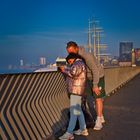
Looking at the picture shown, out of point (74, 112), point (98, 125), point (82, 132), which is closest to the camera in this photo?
point (74, 112)

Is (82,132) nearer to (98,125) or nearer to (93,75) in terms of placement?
(98,125)

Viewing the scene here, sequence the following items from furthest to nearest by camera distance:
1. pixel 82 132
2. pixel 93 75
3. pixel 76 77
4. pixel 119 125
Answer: pixel 119 125 < pixel 93 75 < pixel 82 132 < pixel 76 77

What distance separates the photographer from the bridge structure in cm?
628

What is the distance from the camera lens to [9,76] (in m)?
6.21

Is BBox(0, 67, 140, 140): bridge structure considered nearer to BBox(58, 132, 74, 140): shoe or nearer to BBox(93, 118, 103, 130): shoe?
BBox(58, 132, 74, 140): shoe

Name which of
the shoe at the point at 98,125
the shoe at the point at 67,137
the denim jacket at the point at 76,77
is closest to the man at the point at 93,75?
the shoe at the point at 98,125

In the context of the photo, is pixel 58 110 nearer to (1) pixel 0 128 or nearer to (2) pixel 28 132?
(2) pixel 28 132

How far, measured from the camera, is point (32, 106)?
7.41 meters

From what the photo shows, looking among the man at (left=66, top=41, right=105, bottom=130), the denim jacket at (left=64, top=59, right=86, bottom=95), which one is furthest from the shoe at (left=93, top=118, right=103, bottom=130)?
the denim jacket at (left=64, top=59, right=86, bottom=95)

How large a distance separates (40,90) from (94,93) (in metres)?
1.42

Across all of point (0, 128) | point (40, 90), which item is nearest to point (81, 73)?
point (40, 90)

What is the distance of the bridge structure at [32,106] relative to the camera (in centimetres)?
628

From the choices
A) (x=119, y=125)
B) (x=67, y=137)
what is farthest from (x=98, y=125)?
(x=67, y=137)

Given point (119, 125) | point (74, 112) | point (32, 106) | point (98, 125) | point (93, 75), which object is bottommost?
point (119, 125)
